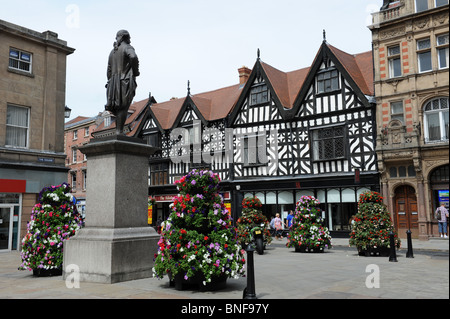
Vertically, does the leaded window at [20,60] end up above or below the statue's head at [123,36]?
above

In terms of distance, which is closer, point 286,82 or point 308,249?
point 308,249

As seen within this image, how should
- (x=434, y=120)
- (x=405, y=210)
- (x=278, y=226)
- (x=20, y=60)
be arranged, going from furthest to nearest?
(x=278, y=226) → (x=405, y=210) → (x=434, y=120) → (x=20, y=60)

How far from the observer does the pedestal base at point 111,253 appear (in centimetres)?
797

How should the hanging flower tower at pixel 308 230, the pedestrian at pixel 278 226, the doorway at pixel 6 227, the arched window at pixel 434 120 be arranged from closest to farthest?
the hanging flower tower at pixel 308 230
the doorway at pixel 6 227
the arched window at pixel 434 120
the pedestrian at pixel 278 226

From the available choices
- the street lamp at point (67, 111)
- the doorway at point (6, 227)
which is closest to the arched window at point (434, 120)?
the street lamp at point (67, 111)

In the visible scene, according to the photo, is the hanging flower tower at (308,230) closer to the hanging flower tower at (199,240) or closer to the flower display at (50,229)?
the hanging flower tower at (199,240)

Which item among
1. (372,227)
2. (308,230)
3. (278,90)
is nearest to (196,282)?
(372,227)

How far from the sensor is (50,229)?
975cm

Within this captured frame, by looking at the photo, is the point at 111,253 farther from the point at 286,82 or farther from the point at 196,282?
the point at 286,82

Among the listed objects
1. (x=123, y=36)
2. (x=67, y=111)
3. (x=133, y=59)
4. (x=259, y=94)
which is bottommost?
(x=133, y=59)

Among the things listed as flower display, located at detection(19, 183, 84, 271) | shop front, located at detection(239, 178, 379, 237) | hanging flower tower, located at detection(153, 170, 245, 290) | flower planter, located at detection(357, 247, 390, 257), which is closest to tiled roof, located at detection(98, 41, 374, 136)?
shop front, located at detection(239, 178, 379, 237)

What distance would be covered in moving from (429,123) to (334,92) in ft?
19.7

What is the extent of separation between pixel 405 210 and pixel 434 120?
5288mm

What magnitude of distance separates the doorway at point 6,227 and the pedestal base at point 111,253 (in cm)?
1172
